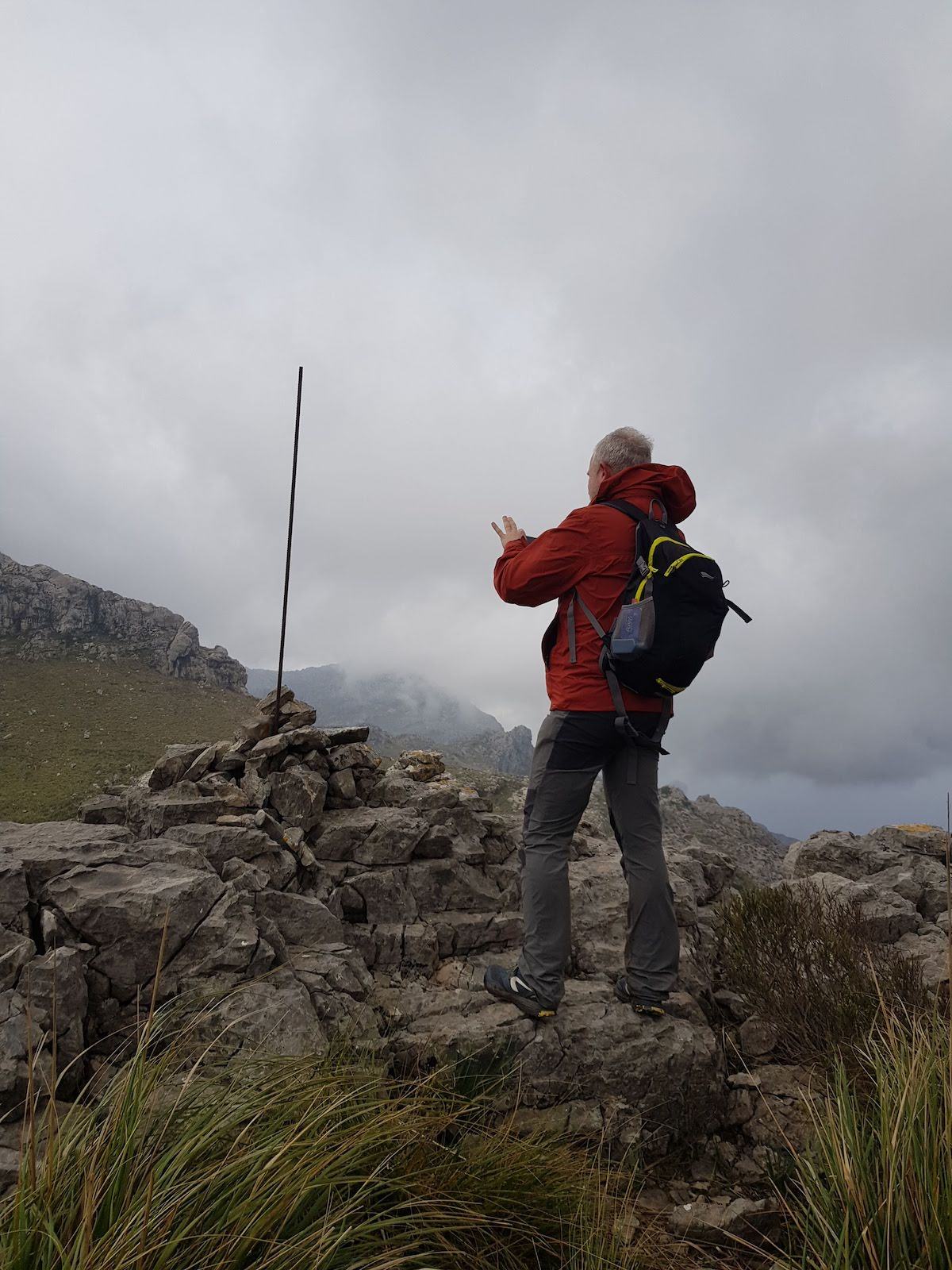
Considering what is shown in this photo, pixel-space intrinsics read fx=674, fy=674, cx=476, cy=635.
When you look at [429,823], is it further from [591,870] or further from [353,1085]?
[353,1085]

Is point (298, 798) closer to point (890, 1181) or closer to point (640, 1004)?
point (640, 1004)

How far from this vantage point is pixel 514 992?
4648mm

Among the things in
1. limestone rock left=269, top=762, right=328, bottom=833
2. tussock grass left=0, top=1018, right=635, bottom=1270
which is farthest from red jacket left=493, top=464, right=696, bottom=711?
limestone rock left=269, top=762, right=328, bottom=833

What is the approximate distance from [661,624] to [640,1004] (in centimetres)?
270

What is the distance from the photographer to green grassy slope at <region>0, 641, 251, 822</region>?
48.1 meters

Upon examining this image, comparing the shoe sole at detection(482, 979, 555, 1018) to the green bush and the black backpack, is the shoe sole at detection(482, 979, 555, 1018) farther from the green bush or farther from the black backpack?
the black backpack

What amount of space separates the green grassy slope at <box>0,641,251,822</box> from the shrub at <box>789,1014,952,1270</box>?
1758 inches

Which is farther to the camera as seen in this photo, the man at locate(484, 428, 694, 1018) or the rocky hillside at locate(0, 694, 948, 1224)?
the man at locate(484, 428, 694, 1018)

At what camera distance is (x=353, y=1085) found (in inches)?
126

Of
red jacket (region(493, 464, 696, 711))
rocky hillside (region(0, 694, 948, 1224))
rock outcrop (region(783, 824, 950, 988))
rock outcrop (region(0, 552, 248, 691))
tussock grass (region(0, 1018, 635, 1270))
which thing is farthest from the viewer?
rock outcrop (region(0, 552, 248, 691))

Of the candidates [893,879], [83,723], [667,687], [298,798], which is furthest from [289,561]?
[83,723]

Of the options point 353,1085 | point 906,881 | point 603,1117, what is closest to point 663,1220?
point 603,1117

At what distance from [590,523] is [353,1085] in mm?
3478

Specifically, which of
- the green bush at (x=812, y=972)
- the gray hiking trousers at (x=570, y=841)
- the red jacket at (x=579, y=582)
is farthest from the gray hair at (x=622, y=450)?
the green bush at (x=812, y=972)
